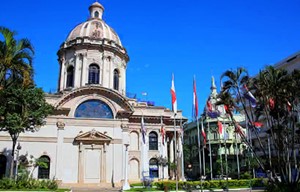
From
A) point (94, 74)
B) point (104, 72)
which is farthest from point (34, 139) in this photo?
point (104, 72)

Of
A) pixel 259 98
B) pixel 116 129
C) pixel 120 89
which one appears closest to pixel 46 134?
pixel 116 129

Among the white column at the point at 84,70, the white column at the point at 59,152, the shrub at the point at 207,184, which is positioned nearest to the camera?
the shrub at the point at 207,184

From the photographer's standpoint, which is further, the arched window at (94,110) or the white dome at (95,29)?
the white dome at (95,29)

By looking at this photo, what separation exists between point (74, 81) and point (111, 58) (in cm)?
714

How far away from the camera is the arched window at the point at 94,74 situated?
5103cm

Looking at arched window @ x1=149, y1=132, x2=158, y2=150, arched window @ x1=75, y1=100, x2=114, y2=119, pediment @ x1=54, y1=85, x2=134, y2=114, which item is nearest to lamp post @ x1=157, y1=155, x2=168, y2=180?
arched window @ x1=149, y1=132, x2=158, y2=150

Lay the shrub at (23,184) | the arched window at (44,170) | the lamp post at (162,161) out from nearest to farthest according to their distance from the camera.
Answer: the shrub at (23,184), the arched window at (44,170), the lamp post at (162,161)

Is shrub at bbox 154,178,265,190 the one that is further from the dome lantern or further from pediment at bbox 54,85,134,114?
the dome lantern

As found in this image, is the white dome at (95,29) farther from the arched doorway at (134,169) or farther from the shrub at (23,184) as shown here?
the shrub at (23,184)

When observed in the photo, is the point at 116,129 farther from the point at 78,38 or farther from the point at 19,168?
the point at 78,38

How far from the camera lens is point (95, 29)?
5369 cm

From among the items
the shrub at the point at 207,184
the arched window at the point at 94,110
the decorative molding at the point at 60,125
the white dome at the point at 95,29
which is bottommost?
the shrub at the point at 207,184

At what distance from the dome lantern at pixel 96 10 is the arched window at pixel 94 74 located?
10.9m

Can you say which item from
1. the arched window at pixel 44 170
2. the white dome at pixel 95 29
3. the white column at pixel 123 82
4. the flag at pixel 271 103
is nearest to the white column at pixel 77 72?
the white dome at pixel 95 29
